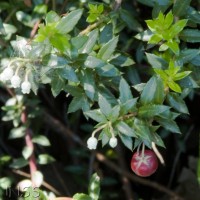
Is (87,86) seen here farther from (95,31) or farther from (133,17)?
(133,17)

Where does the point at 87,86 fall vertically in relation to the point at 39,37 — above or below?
below

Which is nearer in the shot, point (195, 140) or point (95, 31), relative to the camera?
point (95, 31)

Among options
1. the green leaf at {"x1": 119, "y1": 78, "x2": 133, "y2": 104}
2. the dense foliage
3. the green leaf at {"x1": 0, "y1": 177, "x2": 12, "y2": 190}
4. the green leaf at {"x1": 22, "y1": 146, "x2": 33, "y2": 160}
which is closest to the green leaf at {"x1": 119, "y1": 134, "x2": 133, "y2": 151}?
the dense foliage

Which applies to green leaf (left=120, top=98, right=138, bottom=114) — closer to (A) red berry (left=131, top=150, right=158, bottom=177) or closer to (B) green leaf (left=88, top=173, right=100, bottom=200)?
(A) red berry (left=131, top=150, right=158, bottom=177)

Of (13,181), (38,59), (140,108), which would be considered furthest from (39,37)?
(13,181)

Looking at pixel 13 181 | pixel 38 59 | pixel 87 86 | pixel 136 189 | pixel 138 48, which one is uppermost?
pixel 38 59

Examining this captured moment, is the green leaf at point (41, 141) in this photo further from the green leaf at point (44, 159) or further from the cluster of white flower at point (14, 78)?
the cluster of white flower at point (14, 78)

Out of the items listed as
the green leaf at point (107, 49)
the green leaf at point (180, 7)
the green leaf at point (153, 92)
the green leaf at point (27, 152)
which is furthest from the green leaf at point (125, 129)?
the green leaf at point (27, 152)

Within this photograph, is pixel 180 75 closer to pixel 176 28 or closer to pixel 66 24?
pixel 176 28
